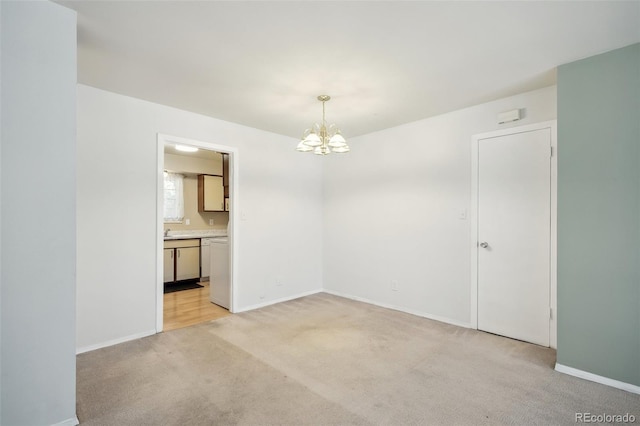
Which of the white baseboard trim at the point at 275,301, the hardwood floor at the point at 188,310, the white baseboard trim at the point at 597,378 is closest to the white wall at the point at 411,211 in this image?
the white baseboard trim at the point at 275,301

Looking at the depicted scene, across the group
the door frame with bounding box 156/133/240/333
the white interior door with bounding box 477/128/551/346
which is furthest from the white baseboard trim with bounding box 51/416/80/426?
the white interior door with bounding box 477/128/551/346

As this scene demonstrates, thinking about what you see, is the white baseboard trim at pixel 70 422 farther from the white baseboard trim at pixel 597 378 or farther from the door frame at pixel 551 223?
the door frame at pixel 551 223

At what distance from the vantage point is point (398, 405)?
2102mm

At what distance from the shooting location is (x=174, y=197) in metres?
6.45

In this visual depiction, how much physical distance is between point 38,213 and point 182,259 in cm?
420

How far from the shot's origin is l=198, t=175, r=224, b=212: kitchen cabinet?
21.2ft

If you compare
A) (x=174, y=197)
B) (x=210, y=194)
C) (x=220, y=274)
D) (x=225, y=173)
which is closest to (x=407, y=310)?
(x=220, y=274)

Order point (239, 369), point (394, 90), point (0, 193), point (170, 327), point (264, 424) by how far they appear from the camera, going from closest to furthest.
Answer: point (0, 193), point (264, 424), point (239, 369), point (394, 90), point (170, 327)

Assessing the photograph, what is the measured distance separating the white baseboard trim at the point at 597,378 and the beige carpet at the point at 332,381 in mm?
53

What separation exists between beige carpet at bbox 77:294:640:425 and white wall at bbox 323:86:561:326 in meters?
0.64

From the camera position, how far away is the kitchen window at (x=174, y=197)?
634cm

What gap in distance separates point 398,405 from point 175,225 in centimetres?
565

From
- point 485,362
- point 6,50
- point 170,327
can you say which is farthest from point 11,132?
point 485,362

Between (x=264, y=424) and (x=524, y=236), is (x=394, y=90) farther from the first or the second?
(x=264, y=424)
